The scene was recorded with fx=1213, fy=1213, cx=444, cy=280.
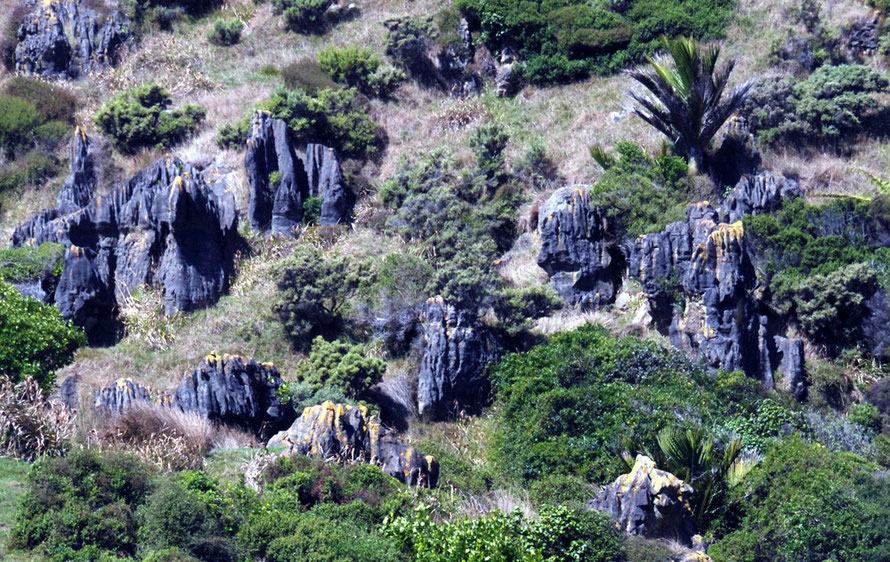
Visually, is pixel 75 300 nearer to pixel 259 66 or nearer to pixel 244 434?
pixel 244 434

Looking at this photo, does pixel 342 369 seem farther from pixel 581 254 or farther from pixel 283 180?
pixel 283 180

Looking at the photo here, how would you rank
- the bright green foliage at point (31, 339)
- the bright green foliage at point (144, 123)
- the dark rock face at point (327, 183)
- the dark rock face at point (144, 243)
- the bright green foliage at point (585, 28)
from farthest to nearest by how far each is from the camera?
1. the bright green foliage at point (585, 28)
2. the bright green foliage at point (144, 123)
3. the dark rock face at point (327, 183)
4. the dark rock face at point (144, 243)
5. the bright green foliage at point (31, 339)

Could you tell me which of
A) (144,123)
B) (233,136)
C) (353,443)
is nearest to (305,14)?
(144,123)

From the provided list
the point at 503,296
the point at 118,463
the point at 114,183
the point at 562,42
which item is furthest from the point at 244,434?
the point at 562,42

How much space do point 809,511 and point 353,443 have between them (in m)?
6.73

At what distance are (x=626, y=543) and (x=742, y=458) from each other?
12.7 ft

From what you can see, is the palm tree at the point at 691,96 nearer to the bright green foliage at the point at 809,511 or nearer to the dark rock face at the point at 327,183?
the dark rock face at the point at 327,183

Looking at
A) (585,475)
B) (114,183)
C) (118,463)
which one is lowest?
(585,475)

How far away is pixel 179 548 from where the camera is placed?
14.8 metres

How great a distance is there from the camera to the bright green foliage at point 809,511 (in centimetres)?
1557

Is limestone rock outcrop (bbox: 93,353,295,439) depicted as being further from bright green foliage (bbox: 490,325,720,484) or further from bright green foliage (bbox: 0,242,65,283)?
bright green foliage (bbox: 0,242,65,283)

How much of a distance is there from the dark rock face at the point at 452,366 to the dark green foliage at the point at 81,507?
6.79 m

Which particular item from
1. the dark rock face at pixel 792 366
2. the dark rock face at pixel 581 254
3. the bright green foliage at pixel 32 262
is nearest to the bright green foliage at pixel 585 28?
the dark rock face at pixel 581 254

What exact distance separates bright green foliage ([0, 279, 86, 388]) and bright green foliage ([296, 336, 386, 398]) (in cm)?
433
